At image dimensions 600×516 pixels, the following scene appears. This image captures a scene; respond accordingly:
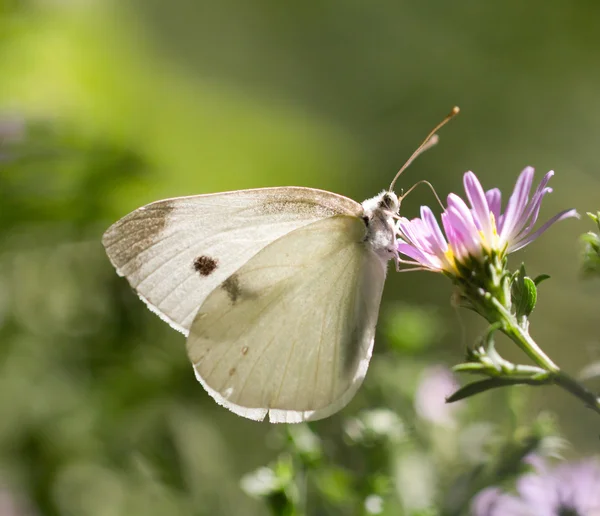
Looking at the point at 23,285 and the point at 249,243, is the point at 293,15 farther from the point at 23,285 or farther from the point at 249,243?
the point at 249,243

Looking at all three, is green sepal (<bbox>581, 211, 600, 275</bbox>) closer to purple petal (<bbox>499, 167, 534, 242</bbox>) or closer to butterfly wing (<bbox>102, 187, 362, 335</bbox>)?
purple petal (<bbox>499, 167, 534, 242</bbox>)

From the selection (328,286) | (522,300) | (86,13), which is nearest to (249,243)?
(328,286)

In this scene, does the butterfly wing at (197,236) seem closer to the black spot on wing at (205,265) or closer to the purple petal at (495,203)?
the black spot on wing at (205,265)

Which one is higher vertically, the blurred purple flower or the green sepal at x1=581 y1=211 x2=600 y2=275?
the green sepal at x1=581 y1=211 x2=600 y2=275

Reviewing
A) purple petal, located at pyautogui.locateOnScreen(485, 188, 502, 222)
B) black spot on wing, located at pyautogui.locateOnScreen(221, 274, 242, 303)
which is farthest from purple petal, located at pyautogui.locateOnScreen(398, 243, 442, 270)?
black spot on wing, located at pyautogui.locateOnScreen(221, 274, 242, 303)

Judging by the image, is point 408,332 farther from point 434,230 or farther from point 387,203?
point 434,230
